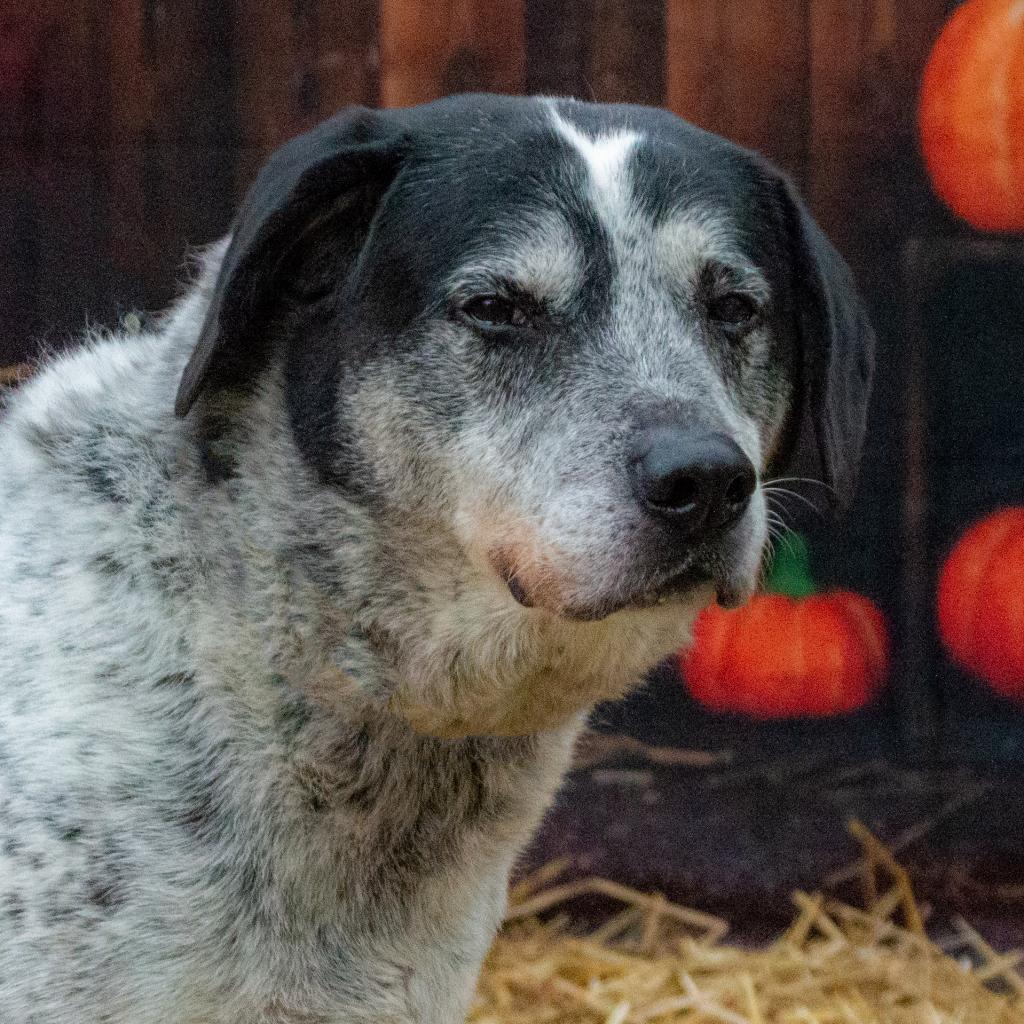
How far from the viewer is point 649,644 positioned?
7.37 feet

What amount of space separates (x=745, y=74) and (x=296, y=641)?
2103mm

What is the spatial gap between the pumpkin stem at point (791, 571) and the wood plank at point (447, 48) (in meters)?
1.34

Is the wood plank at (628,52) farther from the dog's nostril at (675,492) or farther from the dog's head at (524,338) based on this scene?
the dog's nostril at (675,492)

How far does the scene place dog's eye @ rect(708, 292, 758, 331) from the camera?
2.22 metres

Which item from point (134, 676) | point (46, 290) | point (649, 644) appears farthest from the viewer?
point (46, 290)

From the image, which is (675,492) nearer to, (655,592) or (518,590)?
(655,592)

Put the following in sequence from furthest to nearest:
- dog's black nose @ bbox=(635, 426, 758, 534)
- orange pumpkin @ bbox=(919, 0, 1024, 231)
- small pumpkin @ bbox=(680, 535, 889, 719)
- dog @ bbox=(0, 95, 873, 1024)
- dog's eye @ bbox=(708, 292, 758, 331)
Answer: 1. small pumpkin @ bbox=(680, 535, 889, 719)
2. orange pumpkin @ bbox=(919, 0, 1024, 231)
3. dog's eye @ bbox=(708, 292, 758, 331)
4. dog @ bbox=(0, 95, 873, 1024)
5. dog's black nose @ bbox=(635, 426, 758, 534)

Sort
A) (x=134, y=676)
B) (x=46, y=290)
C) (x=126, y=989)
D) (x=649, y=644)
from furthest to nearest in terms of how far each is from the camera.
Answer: (x=46, y=290) < (x=649, y=644) < (x=134, y=676) < (x=126, y=989)

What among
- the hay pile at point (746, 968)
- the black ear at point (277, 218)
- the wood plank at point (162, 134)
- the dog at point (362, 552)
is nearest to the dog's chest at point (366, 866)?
the dog at point (362, 552)

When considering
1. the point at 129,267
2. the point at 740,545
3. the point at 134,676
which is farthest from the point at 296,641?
the point at 129,267

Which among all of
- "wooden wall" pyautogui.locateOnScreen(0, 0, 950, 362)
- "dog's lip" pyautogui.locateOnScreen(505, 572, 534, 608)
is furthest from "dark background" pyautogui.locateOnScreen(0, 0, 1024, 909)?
"dog's lip" pyautogui.locateOnScreen(505, 572, 534, 608)

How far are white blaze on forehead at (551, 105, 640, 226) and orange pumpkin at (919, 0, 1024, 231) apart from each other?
1.58 meters

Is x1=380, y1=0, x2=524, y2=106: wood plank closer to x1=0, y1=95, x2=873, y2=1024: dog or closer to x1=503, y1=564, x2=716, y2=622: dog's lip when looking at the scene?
x1=0, y1=95, x2=873, y2=1024: dog

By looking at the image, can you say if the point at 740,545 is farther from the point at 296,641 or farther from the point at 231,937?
the point at 231,937
